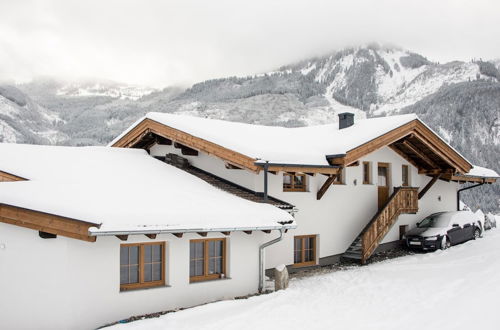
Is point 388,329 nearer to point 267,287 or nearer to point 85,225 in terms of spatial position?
point 267,287

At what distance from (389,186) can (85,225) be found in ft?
48.7

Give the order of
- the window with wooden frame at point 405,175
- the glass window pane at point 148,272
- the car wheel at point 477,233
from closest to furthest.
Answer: the glass window pane at point 148,272 < the window with wooden frame at point 405,175 < the car wheel at point 477,233

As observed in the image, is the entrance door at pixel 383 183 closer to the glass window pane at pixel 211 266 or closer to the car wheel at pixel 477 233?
the car wheel at pixel 477 233

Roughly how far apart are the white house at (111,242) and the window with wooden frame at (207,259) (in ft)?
0.09

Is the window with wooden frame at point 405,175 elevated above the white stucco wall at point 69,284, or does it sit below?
above

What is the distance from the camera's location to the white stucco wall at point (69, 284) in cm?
989

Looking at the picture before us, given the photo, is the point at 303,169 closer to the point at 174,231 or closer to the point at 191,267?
the point at 191,267

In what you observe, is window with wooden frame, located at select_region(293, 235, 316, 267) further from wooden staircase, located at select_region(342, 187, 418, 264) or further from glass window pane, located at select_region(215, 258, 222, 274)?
glass window pane, located at select_region(215, 258, 222, 274)

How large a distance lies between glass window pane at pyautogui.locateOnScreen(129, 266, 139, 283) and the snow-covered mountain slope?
255 ft

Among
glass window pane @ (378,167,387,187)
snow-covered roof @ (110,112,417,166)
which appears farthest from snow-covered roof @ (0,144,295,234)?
glass window pane @ (378,167,387,187)

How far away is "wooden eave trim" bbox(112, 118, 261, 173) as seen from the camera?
13.8m

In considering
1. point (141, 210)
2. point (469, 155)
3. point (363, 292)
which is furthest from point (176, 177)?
point (469, 155)

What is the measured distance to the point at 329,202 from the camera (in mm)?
17750

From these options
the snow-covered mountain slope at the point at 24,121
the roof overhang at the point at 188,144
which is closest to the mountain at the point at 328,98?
the snow-covered mountain slope at the point at 24,121
